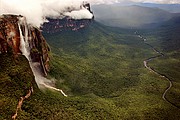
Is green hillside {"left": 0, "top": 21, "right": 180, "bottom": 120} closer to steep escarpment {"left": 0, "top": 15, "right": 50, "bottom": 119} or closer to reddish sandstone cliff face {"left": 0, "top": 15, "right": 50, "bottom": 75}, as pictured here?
steep escarpment {"left": 0, "top": 15, "right": 50, "bottom": 119}

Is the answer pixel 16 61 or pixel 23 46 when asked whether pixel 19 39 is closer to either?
pixel 23 46

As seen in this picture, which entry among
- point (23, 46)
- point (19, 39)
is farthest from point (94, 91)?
point (19, 39)

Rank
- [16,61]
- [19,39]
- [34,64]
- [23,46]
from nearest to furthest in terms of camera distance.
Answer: [16,61]
[19,39]
[23,46]
[34,64]

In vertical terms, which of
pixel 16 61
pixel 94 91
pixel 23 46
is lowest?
pixel 94 91

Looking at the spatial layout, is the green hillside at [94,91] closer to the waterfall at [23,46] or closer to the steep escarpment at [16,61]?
the steep escarpment at [16,61]

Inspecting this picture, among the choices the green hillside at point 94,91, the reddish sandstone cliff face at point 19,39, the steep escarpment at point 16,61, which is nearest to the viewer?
the steep escarpment at point 16,61

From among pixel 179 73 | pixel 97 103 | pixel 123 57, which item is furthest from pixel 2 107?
pixel 123 57

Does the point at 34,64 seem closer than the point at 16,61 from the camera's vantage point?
No

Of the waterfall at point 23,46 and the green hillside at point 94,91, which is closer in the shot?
the green hillside at point 94,91

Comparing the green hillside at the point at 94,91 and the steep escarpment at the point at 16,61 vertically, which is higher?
the steep escarpment at the point at 16,61

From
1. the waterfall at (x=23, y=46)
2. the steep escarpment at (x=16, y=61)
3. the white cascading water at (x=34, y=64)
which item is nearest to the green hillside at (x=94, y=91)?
the steep escarpment at (x=16, y=61)
